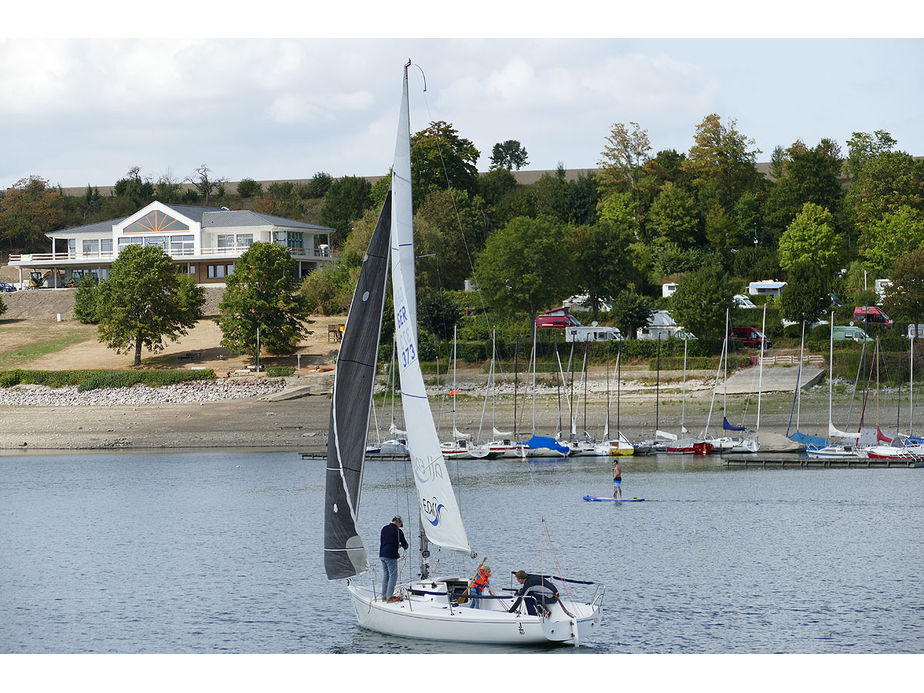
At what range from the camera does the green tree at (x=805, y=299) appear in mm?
88375

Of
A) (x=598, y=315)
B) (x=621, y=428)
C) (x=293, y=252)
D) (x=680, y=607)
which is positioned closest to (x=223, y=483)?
(x=621, y=428)

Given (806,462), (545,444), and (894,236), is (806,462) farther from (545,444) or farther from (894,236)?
(894,236)

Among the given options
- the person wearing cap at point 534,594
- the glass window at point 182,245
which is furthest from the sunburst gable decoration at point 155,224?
the person wearing cap at point 534,594

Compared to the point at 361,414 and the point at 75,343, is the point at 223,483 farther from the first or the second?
the point at 75,343

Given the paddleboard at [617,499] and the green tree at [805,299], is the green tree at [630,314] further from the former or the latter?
the paddleboard at [617,499]

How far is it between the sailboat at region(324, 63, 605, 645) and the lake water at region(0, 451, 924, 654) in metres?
0.85

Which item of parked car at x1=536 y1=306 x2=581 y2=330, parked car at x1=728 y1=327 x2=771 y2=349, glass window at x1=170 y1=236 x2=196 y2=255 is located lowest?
parked car at x1=728 y1=327 x2=771 y2=349

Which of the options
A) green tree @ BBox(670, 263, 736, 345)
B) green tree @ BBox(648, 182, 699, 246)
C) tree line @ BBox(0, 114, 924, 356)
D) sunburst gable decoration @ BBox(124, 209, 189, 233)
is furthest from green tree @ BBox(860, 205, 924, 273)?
sunburst gable decoration @ BBox(124, 209, 189, 233)

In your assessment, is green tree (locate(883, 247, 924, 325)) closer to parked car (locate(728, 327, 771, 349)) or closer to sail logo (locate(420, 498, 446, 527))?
parked car (locate(728, 327, 771, 349))

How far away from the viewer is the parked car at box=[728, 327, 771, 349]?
86812 millimetres

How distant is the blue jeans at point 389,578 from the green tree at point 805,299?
65.8 meters

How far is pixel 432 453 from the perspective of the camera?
26.5 metres

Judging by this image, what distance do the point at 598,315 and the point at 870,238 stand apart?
28.7 m

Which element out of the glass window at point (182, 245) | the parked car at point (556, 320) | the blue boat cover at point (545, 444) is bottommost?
the blue boat cover at point (545, 444)
